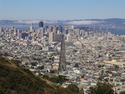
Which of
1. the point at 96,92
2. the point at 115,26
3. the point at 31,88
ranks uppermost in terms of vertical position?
the point at 31,88

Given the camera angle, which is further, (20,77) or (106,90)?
(106,90)

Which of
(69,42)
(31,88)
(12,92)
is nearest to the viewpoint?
(12,92)

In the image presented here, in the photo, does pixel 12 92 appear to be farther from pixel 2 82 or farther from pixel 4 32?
pixel 4 32

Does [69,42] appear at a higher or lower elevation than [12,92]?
lower

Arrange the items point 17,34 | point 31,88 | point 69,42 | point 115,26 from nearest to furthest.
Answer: point 31,88, point 69,42, point 17,34, point 115,26

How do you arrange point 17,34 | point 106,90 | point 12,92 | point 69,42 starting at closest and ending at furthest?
point 12,92 < point 106,90 < point 69,42 < point 17,34

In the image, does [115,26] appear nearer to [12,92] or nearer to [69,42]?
[69,42]

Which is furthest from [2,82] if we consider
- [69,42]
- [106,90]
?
[69,42]

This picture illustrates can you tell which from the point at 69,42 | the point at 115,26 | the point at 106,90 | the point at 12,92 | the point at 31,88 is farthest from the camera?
the point at 115,26

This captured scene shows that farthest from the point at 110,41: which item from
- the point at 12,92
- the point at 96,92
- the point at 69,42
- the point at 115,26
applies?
the point at 12,92
